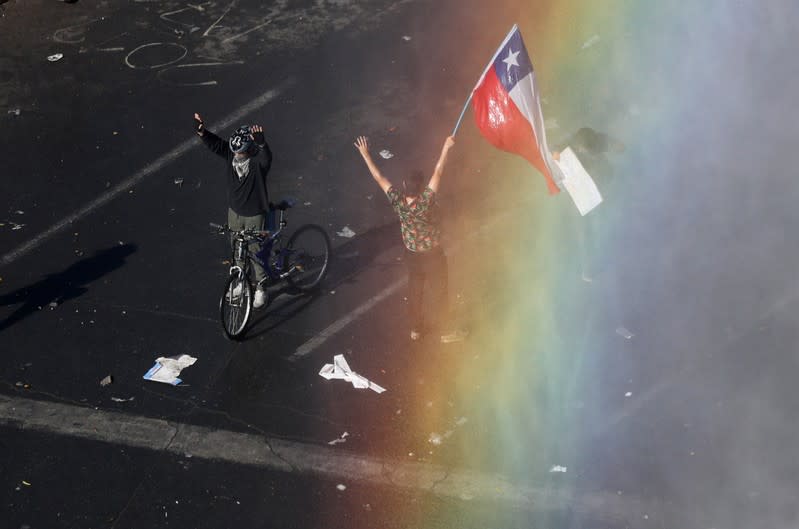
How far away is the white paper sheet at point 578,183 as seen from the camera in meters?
8.62

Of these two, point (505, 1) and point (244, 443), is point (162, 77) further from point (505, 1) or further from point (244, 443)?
point (244, 443)

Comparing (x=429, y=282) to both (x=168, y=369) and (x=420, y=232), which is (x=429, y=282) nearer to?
(x=420, y=232)

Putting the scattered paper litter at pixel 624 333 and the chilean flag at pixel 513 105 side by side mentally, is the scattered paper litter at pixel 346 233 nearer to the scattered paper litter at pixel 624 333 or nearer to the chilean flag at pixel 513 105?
the chilean flag at pixel 513 105

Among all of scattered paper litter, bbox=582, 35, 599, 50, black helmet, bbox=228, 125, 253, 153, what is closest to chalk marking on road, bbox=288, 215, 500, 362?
black helmet, bbox=228, 125, 253, 153

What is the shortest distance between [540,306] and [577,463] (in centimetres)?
221

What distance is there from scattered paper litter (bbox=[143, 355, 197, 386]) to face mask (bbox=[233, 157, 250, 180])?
1801 millimetres

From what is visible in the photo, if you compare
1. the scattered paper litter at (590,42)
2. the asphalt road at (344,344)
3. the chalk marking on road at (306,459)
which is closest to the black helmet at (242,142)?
the asphalt road at (344,344)

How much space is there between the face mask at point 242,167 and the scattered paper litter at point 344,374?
1.95 meters

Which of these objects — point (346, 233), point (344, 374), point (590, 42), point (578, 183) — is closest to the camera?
point (344, 374)

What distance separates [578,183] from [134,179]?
19.0 ft

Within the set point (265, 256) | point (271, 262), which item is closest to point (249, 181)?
point (265, 256)

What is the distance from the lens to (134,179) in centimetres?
1159

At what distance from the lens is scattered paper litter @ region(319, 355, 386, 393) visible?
27.2 ft

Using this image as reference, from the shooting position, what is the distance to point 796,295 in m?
9.13
